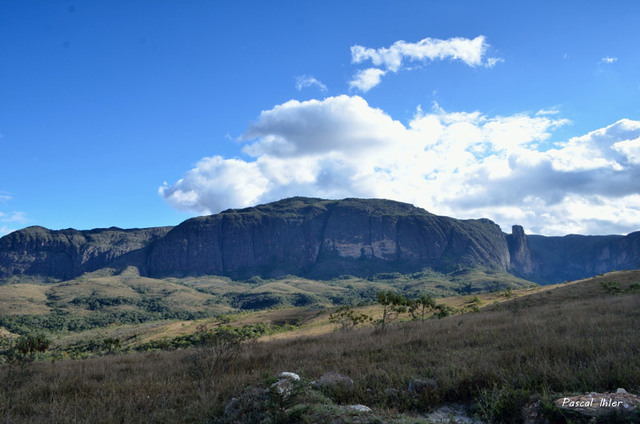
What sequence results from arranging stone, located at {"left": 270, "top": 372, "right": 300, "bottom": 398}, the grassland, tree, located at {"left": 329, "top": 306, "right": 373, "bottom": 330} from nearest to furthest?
the grassland, stone, located at {"left": 270, "top": 372, "right": 300, "bottom": 398}, tree, located at {"left": 329, "top": 306, "right": 373, "bottom": 330}

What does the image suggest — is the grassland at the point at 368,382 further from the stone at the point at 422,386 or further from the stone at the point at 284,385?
the stone at the point at 284,385

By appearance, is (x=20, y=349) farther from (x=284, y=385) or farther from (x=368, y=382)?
(x=368, y=382)

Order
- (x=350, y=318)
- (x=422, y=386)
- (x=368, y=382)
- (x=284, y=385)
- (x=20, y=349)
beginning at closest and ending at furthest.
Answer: (x=284, y=385) < (x=422, y=386) < (x=368, y=382) < (x=20, y=349) < (x=350, y=318)

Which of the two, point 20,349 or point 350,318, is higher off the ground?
point 20,349

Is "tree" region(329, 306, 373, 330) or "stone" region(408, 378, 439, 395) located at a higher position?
"stone" region(408, 378, 439, 395)

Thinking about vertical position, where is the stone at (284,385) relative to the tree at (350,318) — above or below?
above

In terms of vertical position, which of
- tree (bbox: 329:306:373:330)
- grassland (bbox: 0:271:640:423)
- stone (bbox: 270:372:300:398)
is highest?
stone (bbox: 270:372:300:398)

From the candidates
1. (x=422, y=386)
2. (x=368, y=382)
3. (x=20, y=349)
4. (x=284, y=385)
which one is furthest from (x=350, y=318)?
(x=284, y=385)

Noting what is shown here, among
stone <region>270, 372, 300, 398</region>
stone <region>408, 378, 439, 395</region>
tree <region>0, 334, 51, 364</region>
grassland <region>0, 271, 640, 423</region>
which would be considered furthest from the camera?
tree <region>0, 334, 51, 364</region>

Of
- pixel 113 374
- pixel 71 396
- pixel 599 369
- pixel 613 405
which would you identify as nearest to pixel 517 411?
pixel 613 405

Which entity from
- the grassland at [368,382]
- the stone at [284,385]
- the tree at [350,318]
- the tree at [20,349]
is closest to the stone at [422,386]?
the grassland at [368,382]

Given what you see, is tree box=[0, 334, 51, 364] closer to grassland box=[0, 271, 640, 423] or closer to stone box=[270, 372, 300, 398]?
grassland box=[0, 271, 640, 423]

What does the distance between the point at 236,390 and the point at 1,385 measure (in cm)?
627

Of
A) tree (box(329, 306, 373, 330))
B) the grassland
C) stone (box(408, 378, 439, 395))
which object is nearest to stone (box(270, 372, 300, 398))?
the grassland
